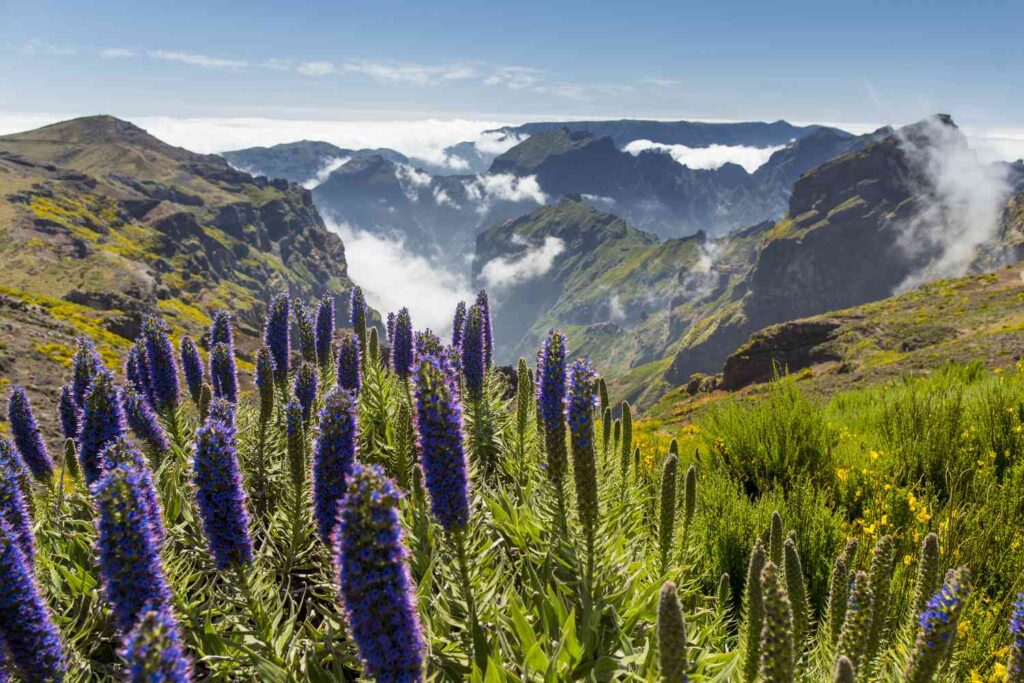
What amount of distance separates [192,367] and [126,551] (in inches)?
321

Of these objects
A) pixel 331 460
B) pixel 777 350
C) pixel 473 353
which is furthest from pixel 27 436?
pixel 777 350

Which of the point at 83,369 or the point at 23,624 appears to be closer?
the point at 23,624

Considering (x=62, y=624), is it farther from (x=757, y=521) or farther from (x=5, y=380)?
(x=5, y=380)

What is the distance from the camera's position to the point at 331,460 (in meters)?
5.32

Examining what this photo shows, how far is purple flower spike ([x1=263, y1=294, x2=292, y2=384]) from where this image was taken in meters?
11.6

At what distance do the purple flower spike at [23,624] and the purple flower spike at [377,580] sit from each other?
2.09 metres

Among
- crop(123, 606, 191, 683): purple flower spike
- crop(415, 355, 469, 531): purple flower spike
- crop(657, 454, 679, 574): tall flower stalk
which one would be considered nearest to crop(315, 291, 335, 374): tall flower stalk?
crop(415, 355, 469, 531): purple flower spike

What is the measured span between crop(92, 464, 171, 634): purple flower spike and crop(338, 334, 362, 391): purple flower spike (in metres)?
6.59

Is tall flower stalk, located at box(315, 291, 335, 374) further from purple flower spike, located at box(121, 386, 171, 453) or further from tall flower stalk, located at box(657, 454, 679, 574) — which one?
tall flower stalk, located at box(657, 454, 679, 574)

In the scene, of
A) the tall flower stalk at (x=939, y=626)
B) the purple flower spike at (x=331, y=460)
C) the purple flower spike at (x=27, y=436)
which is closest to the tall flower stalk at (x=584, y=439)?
the purple flower spike at (x=331, y=460)

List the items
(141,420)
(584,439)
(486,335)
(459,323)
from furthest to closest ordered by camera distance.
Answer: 1. (459,323)
2. (486,335)
3. (141,420)
4. (584,439)

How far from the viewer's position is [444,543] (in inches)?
219

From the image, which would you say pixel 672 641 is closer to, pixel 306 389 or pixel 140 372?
pixel 306 389

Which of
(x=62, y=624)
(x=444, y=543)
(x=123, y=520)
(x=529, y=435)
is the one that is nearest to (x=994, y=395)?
(x=529, y=435)
